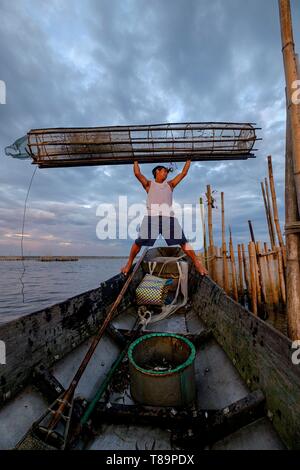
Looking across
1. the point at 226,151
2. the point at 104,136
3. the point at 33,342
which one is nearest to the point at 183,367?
the point at 33,342

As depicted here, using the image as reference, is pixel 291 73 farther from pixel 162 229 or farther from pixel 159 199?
pixel 162 229

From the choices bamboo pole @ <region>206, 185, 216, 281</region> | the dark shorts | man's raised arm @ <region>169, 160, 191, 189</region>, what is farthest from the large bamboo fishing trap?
bamboo pole @ <region>206, 185, 216, 281</region>

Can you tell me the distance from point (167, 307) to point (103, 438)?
356 centimetres

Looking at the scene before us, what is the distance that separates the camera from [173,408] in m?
2.29

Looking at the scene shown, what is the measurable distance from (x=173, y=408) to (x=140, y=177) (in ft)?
14.7

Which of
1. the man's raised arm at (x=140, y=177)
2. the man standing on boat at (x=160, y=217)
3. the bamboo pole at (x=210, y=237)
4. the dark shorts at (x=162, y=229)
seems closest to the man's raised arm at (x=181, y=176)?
the man standing on boat at (x=160, y=217)

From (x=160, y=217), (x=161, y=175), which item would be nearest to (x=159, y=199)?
(x=160, y=217)

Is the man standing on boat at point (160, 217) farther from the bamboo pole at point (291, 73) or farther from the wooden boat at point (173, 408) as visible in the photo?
the bamboo pole at point (291, 73)

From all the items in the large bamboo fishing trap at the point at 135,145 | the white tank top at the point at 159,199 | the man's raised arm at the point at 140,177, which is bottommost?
the white tank top at the point at 159,199

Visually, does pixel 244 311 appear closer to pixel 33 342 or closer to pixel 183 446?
pixel 183 446

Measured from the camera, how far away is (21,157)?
5543 millimetres

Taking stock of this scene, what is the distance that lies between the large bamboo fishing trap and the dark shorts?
1.42m

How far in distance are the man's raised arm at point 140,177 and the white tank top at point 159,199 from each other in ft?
0.45

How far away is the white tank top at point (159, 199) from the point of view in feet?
17.9
